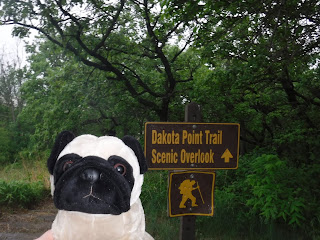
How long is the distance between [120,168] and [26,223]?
5.52 metres

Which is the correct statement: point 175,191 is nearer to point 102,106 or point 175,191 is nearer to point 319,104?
point 319,104

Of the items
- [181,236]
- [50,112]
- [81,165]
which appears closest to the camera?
[81,165]

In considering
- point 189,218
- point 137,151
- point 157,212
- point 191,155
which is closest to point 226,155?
point 191,155

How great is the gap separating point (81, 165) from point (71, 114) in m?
10.3

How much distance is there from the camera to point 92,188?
5.48 ft

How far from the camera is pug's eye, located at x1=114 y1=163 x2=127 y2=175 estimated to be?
1.76 metres

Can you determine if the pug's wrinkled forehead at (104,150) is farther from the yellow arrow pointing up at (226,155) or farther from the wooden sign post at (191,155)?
the yellow arrow pointing up at (226,155)

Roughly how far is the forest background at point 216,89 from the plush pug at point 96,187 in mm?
3339

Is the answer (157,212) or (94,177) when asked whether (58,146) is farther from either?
(157,212)

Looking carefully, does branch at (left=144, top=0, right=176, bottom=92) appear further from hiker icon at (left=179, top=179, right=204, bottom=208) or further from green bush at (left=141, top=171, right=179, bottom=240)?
hiker icon at (left=179, top=179, right=204, bottom=208)

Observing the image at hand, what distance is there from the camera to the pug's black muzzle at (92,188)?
1.66 m

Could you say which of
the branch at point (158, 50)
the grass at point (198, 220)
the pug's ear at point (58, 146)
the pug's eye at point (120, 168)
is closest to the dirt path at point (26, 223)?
the grass at point (198, 220)

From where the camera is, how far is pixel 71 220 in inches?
69.9

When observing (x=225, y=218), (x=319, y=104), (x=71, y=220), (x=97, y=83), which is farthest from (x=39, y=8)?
(x=71, y=220)
